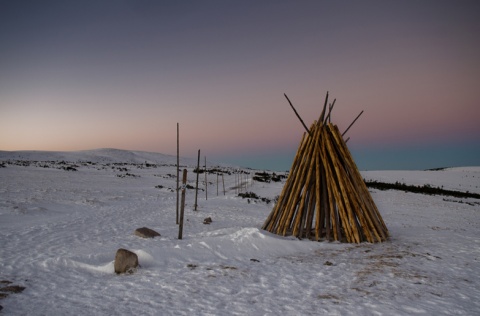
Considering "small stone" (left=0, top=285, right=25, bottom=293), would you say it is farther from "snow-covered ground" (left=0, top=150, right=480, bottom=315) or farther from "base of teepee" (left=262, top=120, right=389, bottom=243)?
"base of teepee" (left=262, top=120, right=389, bottom=243)

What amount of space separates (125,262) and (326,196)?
4.52 meters

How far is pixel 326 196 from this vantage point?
23.8ft

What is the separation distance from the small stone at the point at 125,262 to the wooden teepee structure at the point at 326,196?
3547 mm

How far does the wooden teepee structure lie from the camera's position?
6.95 m

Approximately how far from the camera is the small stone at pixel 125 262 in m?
4.80

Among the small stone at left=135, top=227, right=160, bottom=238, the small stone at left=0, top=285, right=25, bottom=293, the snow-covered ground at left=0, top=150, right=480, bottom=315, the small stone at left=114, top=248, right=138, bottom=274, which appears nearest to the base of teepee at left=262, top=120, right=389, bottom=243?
the snow-covered ground at left=0, top=150, right=480, bottom=315

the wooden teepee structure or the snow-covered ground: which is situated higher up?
the wooden teepee structure

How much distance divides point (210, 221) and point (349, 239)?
470 cm

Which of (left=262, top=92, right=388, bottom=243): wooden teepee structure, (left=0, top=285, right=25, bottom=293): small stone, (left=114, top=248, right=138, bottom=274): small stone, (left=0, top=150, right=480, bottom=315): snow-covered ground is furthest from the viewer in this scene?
(left=262, top=92, right=388, bottom=243): wooden teepee structure

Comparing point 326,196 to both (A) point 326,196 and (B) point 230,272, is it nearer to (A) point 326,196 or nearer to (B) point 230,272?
(A) point 326,196

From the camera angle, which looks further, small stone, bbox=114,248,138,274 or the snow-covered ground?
small stone, bbox=114,248,138,274

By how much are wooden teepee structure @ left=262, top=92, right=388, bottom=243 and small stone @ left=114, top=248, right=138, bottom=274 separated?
11.6 ft

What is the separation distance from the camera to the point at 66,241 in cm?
699

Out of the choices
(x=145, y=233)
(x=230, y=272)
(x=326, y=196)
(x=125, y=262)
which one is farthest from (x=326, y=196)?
(x=125, y=262)
